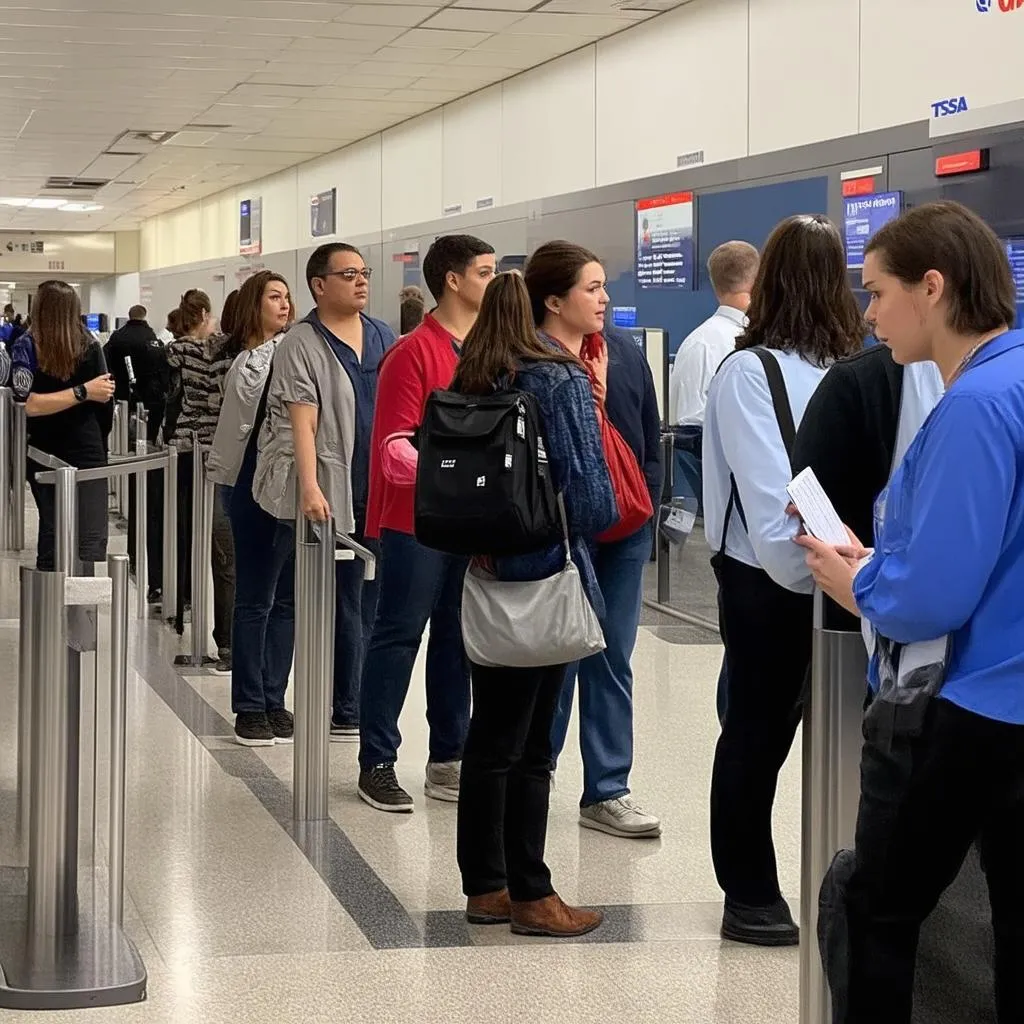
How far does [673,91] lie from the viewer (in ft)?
31.9

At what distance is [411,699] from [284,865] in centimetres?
242

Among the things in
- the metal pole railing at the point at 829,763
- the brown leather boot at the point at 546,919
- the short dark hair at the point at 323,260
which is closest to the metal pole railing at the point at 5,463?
the short dark hair at the point at 323,260

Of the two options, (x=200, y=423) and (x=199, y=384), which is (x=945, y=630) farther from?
(x=200, y=423)

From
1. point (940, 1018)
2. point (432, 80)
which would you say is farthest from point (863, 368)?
point (432, 80)

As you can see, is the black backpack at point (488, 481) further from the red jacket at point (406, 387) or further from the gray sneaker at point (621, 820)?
the gray sneaker at point (621, 820)

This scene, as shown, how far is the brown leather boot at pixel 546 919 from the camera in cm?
374

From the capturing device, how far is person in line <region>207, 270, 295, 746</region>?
5.77 m

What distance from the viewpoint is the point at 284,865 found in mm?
4355

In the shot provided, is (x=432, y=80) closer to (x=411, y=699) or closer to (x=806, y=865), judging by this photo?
(x=411, y=699)

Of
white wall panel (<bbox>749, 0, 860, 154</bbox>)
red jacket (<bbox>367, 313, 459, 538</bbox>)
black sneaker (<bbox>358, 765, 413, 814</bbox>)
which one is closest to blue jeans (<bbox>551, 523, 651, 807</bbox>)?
black sneaker (<bbox>358, 765, 413, 814</bbox>)

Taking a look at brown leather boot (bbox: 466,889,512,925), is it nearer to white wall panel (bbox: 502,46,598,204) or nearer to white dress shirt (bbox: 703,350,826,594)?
white dress shirt (bbox: 703,350,826,594)

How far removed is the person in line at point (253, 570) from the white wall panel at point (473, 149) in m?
6.72

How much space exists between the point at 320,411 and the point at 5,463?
143 inches

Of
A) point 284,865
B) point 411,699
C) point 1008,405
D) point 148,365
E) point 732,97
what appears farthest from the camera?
point 148,365
